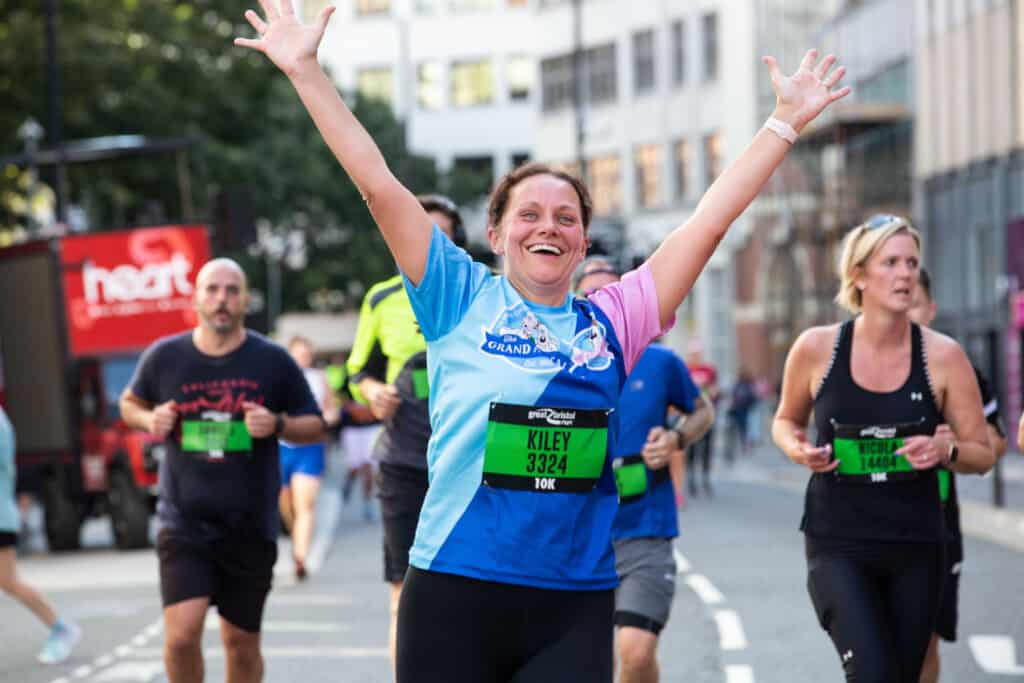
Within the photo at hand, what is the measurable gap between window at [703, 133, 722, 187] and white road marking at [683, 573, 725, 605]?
158 feet

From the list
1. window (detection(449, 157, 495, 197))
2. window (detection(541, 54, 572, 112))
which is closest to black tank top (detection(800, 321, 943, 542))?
window (detection(449, 157, 495, 197))

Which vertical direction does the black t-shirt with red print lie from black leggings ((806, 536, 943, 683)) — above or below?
above

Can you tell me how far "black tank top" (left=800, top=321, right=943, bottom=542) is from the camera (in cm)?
679

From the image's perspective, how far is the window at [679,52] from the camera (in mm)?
66250

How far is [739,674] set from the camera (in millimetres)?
10609

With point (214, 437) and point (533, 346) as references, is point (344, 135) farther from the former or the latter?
point (214, 437)

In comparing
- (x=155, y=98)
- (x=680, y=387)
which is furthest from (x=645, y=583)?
(x=155, y=98)

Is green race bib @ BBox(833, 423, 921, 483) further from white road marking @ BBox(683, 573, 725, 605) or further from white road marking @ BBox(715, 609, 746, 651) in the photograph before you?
white road marking @ BBox(683, 573, 725, 605)

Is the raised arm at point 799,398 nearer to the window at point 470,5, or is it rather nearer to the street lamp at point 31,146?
the street lamp at point 31,146

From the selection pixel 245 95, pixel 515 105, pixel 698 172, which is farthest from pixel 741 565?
pixel 515 105

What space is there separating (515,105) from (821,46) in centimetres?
3628

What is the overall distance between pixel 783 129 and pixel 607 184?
218ft

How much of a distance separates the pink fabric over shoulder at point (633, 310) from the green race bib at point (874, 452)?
1.83 meters

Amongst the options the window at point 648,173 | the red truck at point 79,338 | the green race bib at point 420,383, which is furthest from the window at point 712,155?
the green race bib at point 420,383
